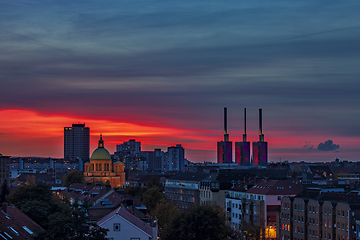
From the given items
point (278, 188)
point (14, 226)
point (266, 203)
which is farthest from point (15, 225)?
point (278, 188)

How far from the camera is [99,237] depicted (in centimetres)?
4306

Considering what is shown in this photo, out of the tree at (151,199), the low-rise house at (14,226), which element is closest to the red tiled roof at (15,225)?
the low-rise house at (14,226)

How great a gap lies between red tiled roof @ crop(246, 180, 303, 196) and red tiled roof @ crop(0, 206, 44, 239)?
185 ft

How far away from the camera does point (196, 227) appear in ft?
227

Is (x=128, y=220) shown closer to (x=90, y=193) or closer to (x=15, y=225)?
(x=15, y=225)

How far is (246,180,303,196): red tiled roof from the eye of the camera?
103062mm

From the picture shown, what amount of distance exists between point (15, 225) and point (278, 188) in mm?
61917

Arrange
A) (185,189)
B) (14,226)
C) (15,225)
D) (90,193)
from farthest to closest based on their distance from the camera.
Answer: (185,189), (90,193), (15,225), (14,226)

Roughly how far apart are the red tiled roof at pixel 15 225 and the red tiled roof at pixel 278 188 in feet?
185

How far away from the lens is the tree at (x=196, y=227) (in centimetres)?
6888

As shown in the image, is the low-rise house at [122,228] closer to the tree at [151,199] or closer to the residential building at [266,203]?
the residential building at [266,203]

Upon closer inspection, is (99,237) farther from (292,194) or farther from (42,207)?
(292,194)

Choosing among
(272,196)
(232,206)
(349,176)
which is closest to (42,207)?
(272,196)

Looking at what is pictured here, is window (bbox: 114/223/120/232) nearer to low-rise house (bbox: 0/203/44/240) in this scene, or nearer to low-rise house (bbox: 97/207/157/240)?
low-rise house (bbox: 97/207/157/240)
